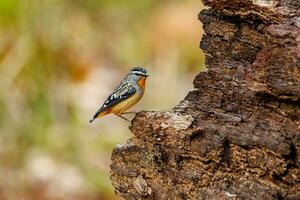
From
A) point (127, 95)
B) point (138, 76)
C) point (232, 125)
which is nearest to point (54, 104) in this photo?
point (138, 76)

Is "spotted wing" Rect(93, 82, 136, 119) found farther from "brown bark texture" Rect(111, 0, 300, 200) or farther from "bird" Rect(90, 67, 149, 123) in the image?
"brown bark texture" Rect(111, 0, 300, 200)

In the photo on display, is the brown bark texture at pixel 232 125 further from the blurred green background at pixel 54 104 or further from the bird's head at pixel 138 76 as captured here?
the blurred green background at pixel 54 104

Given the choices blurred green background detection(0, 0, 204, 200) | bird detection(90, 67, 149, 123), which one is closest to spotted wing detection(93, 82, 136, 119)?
bird detection(90, 67, 149, 123)

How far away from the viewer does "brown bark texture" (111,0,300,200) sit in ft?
15.2

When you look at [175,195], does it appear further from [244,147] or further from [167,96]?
[167,96]

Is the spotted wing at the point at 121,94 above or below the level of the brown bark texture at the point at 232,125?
above

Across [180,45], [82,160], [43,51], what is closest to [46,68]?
[43,51]

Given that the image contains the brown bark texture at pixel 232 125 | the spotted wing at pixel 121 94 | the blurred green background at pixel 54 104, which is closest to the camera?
the brown bark texture at pixel 232 125

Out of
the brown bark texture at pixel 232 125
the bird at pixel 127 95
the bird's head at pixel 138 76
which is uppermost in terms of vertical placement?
the bird's head at pixel 138 76

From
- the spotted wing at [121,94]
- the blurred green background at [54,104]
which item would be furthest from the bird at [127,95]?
the blurred green background at [54,104]

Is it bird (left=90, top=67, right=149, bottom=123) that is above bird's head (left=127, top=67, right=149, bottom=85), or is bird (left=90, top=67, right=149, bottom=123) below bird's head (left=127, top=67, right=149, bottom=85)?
below

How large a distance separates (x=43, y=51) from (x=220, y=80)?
27.2ft

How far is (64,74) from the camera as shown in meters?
14.0

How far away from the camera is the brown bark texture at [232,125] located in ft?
15.2
